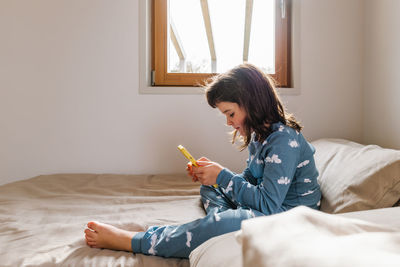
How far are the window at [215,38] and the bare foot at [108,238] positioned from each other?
117 cm

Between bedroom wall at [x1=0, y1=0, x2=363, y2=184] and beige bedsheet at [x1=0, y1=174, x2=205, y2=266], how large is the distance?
22 centimetres

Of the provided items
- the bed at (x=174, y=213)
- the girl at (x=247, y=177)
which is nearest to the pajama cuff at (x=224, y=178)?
the girl at (x=247, y=177)

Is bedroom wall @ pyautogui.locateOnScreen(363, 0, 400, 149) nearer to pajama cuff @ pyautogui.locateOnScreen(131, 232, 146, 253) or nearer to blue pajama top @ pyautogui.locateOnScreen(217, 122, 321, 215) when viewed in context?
blue pajama top @ pyautogui.locateOnScreen(217, 122, 321, 215)

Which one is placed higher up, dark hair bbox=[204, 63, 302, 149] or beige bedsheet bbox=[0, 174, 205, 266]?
dark hair bbox=[204, 63, 302, 149]

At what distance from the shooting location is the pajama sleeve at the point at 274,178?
3.19ft

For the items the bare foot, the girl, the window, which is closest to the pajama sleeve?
the girl

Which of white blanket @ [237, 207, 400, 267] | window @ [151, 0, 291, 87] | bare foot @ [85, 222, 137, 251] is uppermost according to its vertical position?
window @ [151, 0, 291, 87]

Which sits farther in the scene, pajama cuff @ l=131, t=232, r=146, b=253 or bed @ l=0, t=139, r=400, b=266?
pajama cuff @ l=131, t=232, r=146, b=253

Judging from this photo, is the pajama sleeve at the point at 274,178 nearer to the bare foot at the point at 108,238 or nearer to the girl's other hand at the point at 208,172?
the girl's other hand at the point at 208,172

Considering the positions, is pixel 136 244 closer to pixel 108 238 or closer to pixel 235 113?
pixel 108 238

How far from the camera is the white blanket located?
32 cm

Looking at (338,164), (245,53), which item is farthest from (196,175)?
(245,53)

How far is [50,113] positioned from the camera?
6.26ft

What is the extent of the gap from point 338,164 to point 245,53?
1.08 m
